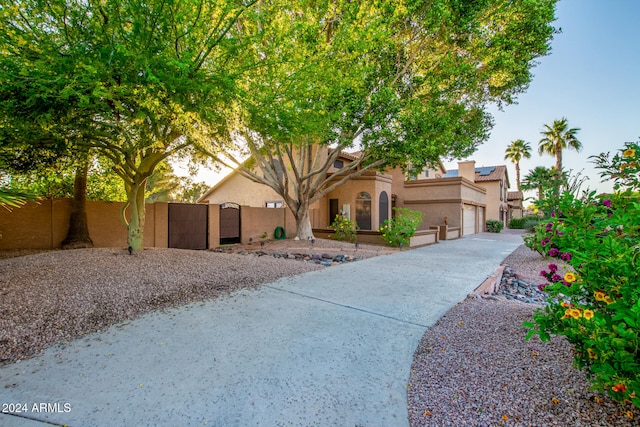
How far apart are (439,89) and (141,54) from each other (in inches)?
465

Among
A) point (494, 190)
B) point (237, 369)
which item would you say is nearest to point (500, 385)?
point (237, 369)

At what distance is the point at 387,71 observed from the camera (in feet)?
39.3

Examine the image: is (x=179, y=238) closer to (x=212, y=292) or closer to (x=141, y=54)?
(x=212, y=292)

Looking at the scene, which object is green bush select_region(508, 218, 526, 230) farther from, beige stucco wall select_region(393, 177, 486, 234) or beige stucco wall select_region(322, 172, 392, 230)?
beige stucco wall select_region(322, 172, 392, 230)

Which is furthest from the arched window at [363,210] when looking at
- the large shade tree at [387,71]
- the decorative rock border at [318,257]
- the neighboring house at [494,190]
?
the neighboring house at [494,190]

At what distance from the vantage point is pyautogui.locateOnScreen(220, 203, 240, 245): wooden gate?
1354cm

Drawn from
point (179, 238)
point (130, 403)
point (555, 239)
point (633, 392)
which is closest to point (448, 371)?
point (633, 392)

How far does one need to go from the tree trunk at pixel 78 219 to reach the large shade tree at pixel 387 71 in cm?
454

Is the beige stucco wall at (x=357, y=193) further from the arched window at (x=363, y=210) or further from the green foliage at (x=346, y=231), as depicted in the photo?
the green foliage at (x=346, y=231)

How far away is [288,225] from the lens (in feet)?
54.1

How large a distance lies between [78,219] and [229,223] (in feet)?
18.4

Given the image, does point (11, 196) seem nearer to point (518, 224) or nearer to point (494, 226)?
point (494, 226)

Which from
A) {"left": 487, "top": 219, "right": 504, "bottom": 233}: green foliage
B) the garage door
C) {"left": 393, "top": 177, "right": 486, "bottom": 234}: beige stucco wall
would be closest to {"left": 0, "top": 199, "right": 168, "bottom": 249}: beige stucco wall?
{"left": 393, "top": 177, "right": 486, "bottom": 234}: beige stucco wall

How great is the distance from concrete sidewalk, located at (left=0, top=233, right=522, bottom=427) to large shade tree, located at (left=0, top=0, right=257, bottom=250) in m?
3.44
